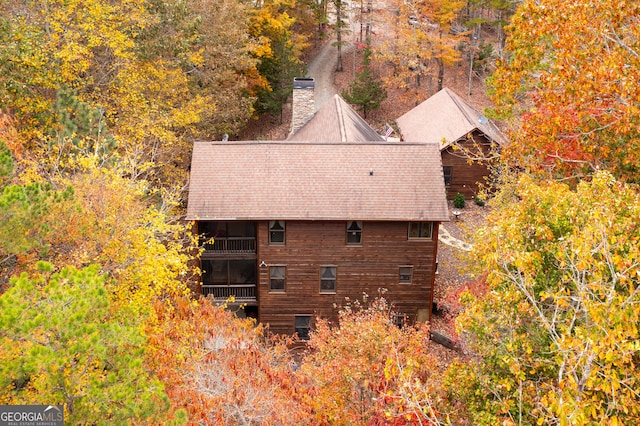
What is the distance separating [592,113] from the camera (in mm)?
16516

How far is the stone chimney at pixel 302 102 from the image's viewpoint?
32625 millimetres

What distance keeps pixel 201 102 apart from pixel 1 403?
2377cm

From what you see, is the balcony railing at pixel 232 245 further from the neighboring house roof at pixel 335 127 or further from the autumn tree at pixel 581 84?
the autumn tree at pixel 581 84

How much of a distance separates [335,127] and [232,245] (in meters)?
9.51

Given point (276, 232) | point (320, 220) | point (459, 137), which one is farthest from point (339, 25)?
point (320, 220)

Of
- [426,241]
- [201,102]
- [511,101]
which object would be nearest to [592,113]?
[511,101]

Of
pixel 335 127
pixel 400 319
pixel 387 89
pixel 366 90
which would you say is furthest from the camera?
pixel 387 89

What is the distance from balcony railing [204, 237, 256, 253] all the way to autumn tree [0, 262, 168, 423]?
12502 mm

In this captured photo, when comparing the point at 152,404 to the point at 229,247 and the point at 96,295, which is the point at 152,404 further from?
the point at 229,247

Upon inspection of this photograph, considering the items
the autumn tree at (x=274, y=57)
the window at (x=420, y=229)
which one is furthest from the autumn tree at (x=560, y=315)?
the autumn tree at (x=274, y=57)

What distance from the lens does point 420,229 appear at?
2277 cm

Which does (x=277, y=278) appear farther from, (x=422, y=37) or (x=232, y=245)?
(x=422, y=37)

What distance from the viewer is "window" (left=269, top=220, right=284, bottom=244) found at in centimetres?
2270

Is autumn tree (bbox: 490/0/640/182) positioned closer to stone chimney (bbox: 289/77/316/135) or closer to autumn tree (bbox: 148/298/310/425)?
autumn tree (bbox: 148/298/310/425)
